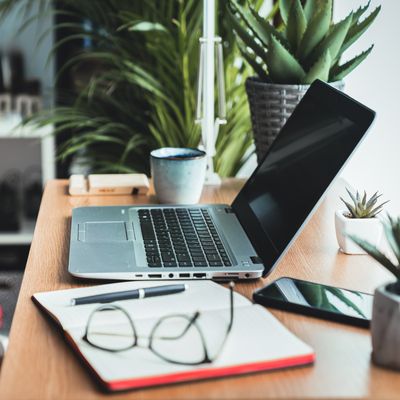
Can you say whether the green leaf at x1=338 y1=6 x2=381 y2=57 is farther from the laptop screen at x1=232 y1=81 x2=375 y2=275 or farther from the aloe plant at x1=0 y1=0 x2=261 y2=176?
the aloe plant at x1=0 y1=0 x2=261 y2=176

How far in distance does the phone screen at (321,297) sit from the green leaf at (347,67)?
60 centimetres

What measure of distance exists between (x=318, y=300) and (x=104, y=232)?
1.30ft

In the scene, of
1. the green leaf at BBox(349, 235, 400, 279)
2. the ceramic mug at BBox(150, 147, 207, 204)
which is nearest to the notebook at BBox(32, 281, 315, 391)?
the green leaf at BBox(349, 235, 400, 279)

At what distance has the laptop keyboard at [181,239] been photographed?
1081mm

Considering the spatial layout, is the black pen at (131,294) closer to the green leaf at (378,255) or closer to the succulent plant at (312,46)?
the green leaf at (378,255)

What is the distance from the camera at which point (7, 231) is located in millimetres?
2953

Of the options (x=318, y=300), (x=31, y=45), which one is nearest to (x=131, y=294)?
(x=318, y=300)

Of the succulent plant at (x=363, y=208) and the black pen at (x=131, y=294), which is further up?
the succulent plant at (x=363, y=208)

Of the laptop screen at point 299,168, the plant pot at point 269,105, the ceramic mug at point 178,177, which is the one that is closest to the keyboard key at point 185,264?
the laptop screen at point 299,168

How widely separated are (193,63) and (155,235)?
3.69 ft

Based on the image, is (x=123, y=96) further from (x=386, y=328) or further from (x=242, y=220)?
(x=386, y=328)

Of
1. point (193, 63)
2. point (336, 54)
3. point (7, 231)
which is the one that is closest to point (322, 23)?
point (336, 54)

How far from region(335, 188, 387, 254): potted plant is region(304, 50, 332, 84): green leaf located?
1.16 ft

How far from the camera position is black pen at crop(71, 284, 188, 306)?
94 cm
